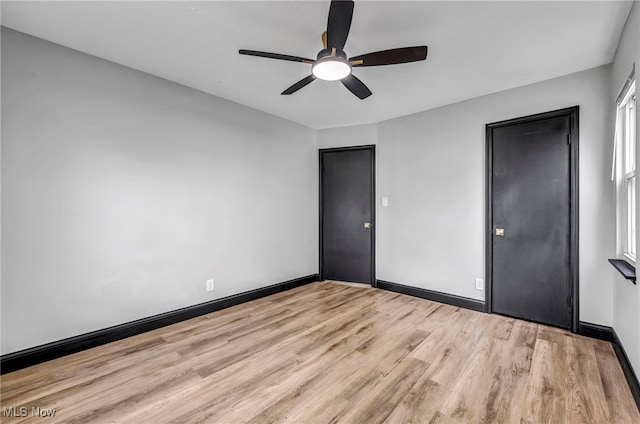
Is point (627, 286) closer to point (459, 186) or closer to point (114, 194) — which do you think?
point (459, 186)

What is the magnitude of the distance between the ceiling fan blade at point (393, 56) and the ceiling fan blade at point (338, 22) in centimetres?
20

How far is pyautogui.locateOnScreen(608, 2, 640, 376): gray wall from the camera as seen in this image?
1.83 meters

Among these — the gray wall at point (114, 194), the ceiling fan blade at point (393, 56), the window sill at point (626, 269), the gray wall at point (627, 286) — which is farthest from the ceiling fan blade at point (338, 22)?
the window sill at point (626, 269)

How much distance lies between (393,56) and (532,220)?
231 centimetres

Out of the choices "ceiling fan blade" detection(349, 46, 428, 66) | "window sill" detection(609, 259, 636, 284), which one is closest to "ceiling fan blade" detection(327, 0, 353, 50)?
"ceiling fan blade" detection(349, 46, 428, 66)

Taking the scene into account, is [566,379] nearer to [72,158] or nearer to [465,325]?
[465,325]

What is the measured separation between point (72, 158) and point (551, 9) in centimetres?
368

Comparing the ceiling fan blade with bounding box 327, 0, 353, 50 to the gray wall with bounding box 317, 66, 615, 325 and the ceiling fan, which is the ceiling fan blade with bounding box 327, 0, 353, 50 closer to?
the ceiling fan

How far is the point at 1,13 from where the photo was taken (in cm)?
191

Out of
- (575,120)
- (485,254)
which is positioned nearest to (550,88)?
(575,120)

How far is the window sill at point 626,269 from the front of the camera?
75.4 inches

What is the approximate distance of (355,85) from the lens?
2.31 m

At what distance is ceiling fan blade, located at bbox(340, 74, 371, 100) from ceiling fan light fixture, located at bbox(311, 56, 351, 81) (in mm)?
117

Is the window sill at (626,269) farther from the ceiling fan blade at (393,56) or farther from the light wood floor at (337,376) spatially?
the ceiling fan blade at (393,56)
